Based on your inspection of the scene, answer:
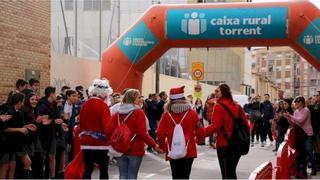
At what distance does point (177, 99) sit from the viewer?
7.83 m

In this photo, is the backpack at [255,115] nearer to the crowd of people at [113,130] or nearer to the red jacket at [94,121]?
the crowd of people at [113,130]

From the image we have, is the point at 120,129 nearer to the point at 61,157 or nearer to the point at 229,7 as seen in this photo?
the point at 61,157

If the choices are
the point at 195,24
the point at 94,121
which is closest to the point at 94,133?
the point at 94,121

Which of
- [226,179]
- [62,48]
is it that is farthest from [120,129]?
[62,48]

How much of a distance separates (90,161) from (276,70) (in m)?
126

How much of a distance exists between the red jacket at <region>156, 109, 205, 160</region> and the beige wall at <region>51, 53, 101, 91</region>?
9.78 metres

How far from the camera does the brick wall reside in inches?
527

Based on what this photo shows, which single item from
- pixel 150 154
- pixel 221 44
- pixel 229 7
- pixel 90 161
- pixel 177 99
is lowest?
pixel 150 154

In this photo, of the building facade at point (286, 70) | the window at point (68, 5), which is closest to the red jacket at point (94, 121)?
the window at point (68, 5)

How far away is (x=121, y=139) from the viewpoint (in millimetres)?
7504

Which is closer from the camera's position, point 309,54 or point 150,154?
point 309,54

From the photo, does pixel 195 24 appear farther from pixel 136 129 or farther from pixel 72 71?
pixel 136 129

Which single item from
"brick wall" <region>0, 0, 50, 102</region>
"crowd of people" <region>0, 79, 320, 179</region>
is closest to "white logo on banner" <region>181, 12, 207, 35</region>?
"brick wall" <region>0, 0, 50, 102</region>

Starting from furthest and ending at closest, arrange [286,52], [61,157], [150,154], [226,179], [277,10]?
[286,52] < [150,154] < [277,10] < [61,157] < [226,179]
